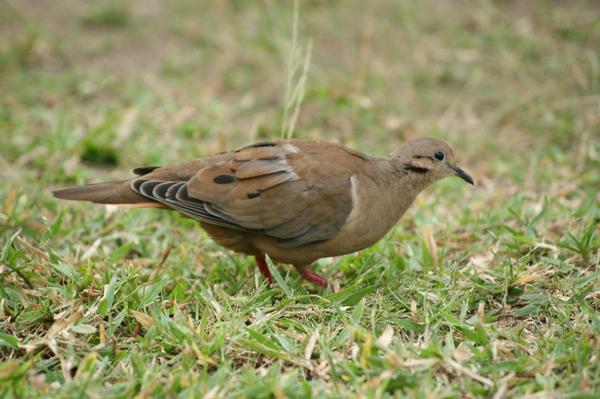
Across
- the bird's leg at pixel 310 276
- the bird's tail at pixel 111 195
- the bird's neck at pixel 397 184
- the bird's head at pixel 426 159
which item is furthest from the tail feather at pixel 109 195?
the bird's head at pixel 426 159

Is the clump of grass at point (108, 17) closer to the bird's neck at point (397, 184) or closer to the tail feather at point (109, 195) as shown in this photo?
the tail feather at point (109, 195)

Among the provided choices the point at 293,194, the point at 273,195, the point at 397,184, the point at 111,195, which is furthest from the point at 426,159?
the point at 111,195

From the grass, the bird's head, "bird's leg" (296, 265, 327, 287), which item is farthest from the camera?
the bird's head

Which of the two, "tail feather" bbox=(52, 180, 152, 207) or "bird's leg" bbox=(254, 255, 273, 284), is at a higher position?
"tail feather" bbox=(52, 180, 152, 207)

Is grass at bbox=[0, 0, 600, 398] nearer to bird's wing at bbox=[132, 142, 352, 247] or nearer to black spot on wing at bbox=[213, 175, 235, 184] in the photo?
bird's wing at bbox=[132, 142, 352, 247]

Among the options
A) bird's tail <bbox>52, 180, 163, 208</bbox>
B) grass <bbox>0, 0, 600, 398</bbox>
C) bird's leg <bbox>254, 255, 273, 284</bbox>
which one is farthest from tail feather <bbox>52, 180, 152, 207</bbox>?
bird's leg <bbox>254, 255, 273, 284</bbox>

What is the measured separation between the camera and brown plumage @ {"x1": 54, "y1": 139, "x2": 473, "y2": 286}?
162 inches

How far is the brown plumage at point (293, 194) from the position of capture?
4.11 metres

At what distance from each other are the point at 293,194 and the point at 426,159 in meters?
0.85

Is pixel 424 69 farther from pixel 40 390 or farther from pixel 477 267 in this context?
pixel 40 390

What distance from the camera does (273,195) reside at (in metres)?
4.16

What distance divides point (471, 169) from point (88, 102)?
3.62 m

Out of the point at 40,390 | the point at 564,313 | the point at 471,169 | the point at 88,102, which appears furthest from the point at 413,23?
the point at 40,390

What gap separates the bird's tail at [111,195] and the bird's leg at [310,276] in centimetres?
92
